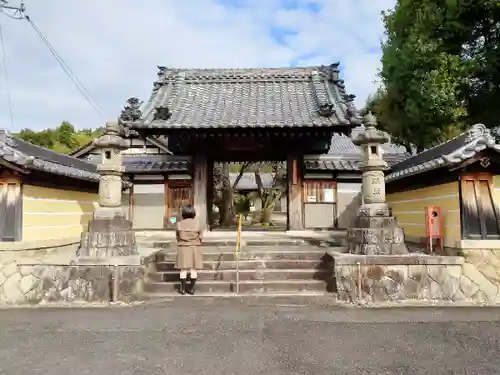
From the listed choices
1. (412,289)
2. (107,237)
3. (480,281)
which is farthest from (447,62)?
(107,237)

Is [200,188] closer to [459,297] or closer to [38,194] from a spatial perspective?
[38,194]

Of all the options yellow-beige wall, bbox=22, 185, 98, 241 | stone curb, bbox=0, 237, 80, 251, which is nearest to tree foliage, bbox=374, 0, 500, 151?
yellow-beige wall, bbox=22, 185, 98, 241

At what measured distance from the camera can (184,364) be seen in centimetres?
421

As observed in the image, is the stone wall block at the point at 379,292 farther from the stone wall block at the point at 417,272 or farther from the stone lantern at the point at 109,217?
the stone lantern at the point at 109,217

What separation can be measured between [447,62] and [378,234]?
7855 millimetres

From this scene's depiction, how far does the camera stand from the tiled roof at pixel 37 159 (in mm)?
7633

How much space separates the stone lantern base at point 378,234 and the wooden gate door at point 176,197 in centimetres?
853

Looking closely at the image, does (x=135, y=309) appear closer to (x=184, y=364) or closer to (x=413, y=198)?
(x=184, y=364)

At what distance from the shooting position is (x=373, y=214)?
313 inches

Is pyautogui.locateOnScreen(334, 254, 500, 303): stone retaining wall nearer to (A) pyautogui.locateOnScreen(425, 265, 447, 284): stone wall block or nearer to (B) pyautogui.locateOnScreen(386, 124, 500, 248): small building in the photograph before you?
(A) pyautogui.locateOnScreen(425, 265, 447, 284): stone wall block

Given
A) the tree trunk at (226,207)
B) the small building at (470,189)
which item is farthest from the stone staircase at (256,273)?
the tree trunk at (226,207)

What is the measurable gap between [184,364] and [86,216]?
848 cm

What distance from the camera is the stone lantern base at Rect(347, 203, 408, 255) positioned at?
7.66 meters

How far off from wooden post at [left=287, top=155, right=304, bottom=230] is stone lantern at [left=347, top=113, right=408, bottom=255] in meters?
3.69
